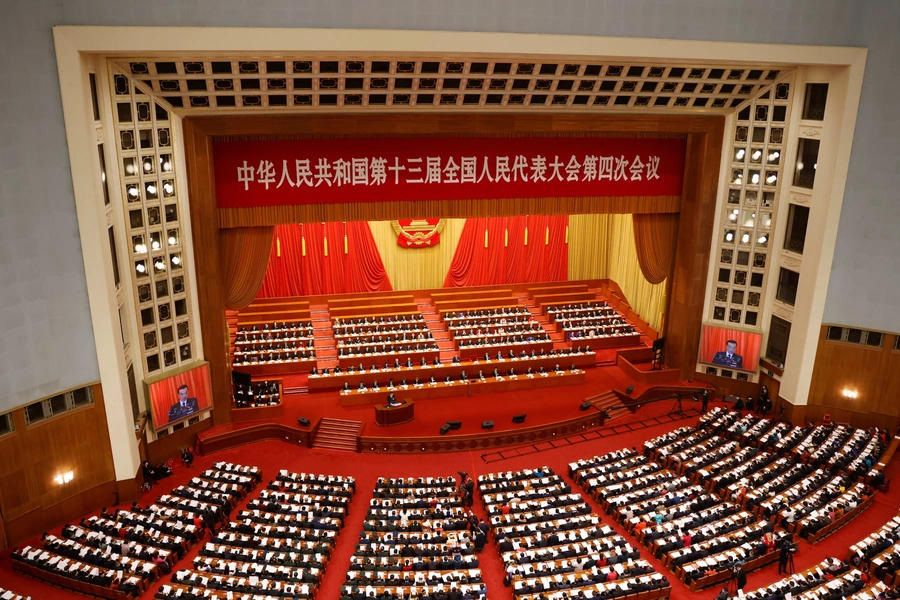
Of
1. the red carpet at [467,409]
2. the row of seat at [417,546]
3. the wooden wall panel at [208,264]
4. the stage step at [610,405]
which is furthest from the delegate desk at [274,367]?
the stage step at [610,405]

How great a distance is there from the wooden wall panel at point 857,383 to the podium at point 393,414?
9.78m

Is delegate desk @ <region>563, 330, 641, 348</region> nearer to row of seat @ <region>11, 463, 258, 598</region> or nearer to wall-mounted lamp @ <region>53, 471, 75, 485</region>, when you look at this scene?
row of seat @ <region>11, 463, 258, 598</region>

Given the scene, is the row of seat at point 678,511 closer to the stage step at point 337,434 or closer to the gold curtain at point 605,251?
the stage step at point 337,434

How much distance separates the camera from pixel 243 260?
16.9 meters

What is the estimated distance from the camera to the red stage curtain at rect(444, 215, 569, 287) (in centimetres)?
2572

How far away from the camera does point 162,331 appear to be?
52.2 ft

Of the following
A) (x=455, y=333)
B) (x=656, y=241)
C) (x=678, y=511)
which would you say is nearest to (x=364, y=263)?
(x=455, y=333)

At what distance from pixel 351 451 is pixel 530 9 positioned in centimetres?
1046

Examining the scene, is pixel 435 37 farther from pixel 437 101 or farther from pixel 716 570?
pixel 716 570

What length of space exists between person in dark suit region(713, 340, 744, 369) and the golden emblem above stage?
1064 cm

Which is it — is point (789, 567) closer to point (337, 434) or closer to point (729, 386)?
point (729, 386)

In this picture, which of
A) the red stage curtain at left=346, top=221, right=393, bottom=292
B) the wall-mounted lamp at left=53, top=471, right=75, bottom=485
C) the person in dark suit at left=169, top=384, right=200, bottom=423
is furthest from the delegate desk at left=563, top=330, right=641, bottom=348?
the wall-mounted lamp at left=53, top=471, right=75, bottom=485

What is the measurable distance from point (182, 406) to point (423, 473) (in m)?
A: 5.66

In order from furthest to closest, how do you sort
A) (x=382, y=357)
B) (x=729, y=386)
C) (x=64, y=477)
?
(x=382, y=357), (x=729, y=386), (x=64, y=477)
